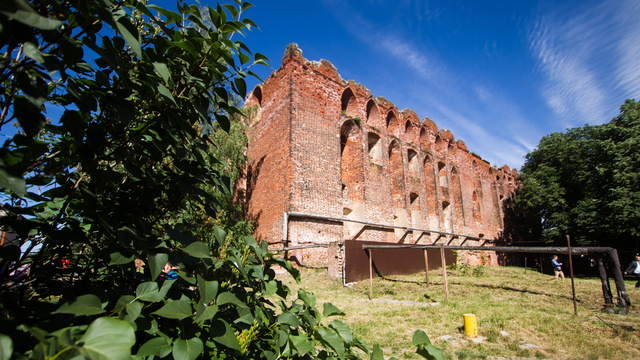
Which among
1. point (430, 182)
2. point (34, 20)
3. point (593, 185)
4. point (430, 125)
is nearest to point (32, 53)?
point (34, 20)

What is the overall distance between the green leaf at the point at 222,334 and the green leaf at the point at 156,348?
11cm

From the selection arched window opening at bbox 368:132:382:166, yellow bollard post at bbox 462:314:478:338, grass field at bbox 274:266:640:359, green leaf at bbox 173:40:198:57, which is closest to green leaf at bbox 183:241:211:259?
green leaf at bbox 173:40:198:57

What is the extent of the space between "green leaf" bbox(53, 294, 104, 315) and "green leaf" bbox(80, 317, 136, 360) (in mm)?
141

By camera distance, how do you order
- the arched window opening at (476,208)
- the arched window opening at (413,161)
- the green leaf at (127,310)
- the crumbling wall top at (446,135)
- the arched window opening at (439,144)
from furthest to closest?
the arched window opening at (476,208) → the crumbling wall top at (446,135) → the arched window opening at (439,144) → the arched window opening at (413,161) → the green leaf at (127,310)

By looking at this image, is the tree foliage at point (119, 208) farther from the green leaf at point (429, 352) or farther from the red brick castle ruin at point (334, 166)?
the red brick castle ruin at point (334, 166)

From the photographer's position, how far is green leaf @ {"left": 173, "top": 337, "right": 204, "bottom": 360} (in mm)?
755

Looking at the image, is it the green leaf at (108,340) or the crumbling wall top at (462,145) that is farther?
the crumbling wall top at (462,145)

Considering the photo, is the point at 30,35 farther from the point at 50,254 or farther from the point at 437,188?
the point at 437,188

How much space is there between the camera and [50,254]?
111cm

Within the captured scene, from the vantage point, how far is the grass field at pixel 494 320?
4246 millimetres

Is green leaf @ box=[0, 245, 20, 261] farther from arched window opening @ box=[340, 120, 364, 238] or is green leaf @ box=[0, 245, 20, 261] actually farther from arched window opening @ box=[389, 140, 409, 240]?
arched window opening @ box=[389, 140, 409, 240]

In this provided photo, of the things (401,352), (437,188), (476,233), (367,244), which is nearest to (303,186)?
(367,244)

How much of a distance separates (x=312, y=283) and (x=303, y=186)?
440cm

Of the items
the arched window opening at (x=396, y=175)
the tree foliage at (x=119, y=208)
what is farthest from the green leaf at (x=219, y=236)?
the arched window opening at (x=396, y=175)
